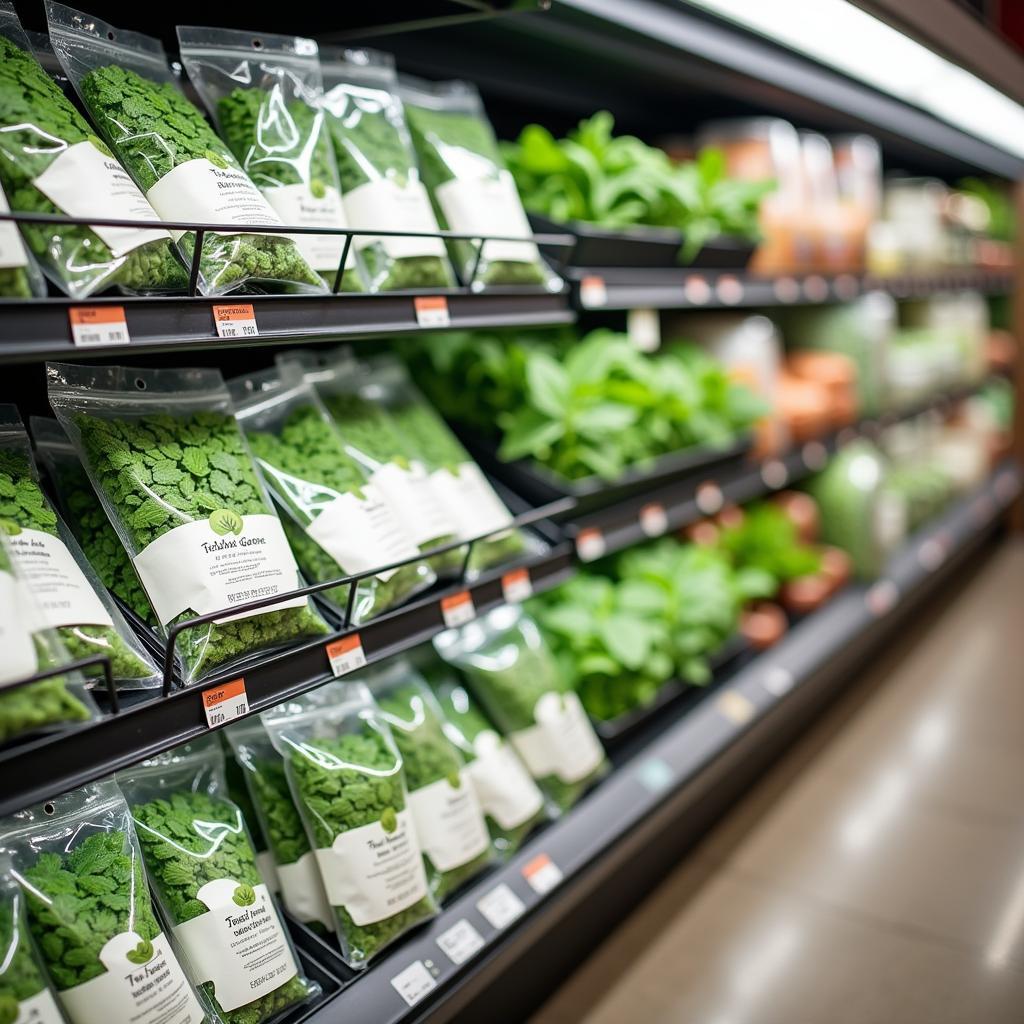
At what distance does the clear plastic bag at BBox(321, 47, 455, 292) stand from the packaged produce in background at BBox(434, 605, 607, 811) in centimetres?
64

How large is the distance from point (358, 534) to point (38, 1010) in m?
0.69

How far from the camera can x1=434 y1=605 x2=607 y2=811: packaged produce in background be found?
67.2 inches

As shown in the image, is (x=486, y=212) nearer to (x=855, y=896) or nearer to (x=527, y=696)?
(x=527, y=696)

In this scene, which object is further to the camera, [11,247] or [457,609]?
[457,609]

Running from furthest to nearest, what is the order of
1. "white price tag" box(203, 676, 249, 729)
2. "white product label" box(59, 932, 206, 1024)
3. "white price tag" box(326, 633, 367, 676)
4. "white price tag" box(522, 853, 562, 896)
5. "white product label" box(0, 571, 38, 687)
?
"white price tag" box(522, 853, 562, 896) < "white price tag" box(326, 633, 367, 676) < "white price tag" box(203, 676, 249, 729) < "white product label" box(59, 932, 206, 1024) < "white product label" box(0, 571, 38, 687)

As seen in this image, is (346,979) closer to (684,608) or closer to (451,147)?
Result: (684,608)

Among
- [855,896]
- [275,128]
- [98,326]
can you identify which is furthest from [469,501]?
[855,896]

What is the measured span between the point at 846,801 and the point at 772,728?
26 cm

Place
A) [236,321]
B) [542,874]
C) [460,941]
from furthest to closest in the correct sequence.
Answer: [542,874]
[460,941]
[236,321]

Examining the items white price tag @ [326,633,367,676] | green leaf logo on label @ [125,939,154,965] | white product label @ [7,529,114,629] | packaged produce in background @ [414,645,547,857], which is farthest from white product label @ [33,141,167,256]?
packaged produce in background @ [414,645,547,857]

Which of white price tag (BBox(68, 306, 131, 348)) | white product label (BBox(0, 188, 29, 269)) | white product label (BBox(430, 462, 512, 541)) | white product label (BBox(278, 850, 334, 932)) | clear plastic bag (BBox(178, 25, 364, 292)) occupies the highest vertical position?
clear plastic bag (BBox(178, 25, 364, 292))

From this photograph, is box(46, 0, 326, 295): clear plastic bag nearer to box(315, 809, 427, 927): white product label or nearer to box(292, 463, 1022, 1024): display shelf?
box(315, 809, 427, 927): white product label

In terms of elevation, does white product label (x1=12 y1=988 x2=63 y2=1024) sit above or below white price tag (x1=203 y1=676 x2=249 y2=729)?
below

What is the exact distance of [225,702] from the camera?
44.7 inches
